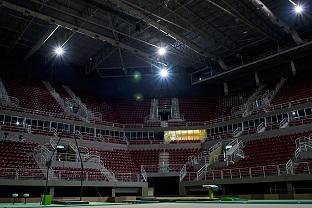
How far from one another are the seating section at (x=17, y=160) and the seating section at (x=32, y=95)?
6.27 m

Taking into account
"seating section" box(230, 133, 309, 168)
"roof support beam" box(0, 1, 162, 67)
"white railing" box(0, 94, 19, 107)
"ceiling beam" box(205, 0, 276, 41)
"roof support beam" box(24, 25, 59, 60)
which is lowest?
"seating section" box(230, 133, 309, 168)

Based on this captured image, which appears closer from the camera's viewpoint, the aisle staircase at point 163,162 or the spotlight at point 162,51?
the aisle staircase at point 163,162

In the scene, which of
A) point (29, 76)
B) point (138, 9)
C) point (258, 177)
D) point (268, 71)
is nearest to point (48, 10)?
point (138, 9)

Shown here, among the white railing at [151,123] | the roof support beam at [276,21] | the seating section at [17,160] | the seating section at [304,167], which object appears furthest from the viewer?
the white railing at [151,123]

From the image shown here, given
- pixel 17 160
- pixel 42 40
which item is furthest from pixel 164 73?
pixel 17 160

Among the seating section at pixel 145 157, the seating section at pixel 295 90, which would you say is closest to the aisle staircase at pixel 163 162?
the seating section at pixel 145 157

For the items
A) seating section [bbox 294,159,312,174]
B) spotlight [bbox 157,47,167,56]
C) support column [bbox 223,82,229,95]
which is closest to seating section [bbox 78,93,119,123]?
spotlight [bbox 157,47,167,56]

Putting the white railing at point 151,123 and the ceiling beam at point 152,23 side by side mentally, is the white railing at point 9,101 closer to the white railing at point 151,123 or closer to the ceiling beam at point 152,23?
the white railing at point 151,123

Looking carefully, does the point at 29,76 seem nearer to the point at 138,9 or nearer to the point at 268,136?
the point at 138,9

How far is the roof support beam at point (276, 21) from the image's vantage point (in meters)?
28.1

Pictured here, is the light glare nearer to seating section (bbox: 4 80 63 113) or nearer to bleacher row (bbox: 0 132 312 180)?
bleacher row (bbox: 0 132 312 180)

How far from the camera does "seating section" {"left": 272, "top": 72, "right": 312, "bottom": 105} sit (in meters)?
34.2

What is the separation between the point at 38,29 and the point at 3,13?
13.0ft

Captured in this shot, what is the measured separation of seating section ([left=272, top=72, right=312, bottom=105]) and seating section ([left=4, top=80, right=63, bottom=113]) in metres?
25.6
